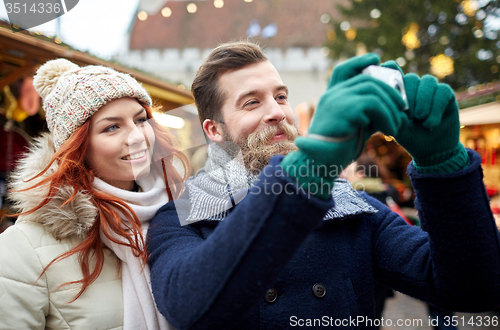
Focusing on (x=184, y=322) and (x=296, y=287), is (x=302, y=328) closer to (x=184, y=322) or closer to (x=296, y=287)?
(x=296, y=287)

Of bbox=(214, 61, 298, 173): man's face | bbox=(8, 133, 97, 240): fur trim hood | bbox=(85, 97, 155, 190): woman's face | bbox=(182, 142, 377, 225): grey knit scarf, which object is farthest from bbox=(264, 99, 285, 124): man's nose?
bbox=(8, 133, 97, 240): fur trim hood

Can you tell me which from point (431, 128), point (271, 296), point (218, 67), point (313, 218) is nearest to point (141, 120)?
point (218, 67)

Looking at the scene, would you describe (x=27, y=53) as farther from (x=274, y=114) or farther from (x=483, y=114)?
(x=483, y=114)

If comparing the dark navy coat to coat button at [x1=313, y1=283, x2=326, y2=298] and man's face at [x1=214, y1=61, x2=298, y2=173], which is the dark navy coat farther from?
man's face at [x1=214, y1=61, x2=298, y2=173]

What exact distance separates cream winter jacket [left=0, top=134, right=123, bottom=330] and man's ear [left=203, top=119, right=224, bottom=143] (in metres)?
0.61

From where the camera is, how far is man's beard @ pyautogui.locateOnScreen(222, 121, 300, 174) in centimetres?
136

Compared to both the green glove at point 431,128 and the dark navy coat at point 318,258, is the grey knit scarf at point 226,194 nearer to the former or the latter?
the dark navy coat at point 318,258

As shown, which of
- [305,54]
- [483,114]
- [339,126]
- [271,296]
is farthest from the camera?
[305,54]

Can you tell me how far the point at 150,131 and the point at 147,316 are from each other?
827 mm

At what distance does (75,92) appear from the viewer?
1.47 m

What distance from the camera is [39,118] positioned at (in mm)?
3787

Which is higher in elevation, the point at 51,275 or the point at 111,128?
the point at 111,128

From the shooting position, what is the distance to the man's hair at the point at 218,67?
1.53 metres

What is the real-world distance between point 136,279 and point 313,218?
898mm
